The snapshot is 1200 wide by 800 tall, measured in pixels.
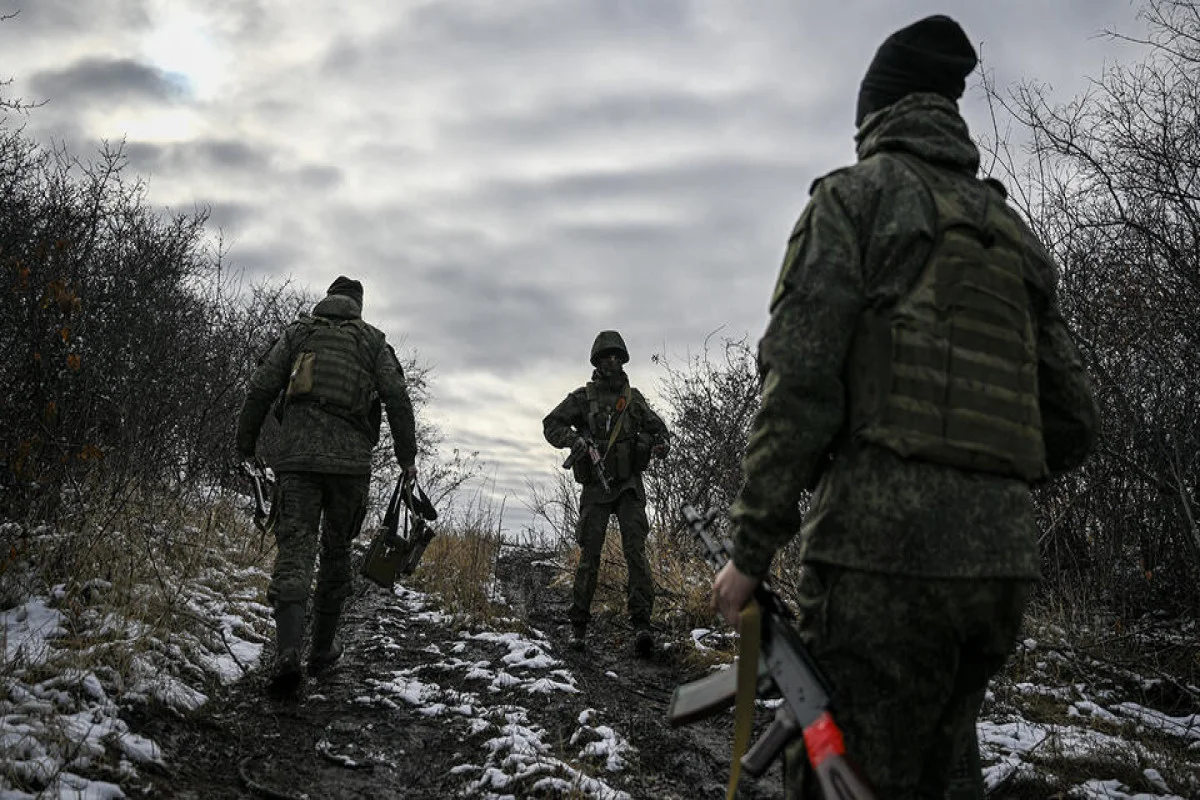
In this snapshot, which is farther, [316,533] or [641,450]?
[641,450]

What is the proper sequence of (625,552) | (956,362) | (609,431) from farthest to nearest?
(609,431), (625,552), (956,362)

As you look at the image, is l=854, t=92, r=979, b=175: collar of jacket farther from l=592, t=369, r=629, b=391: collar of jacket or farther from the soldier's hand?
l=592, t=369, r=629, b=391: collar of jacket

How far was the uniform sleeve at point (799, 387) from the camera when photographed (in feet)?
6.38

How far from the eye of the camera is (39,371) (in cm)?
583

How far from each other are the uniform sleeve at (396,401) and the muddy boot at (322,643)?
1.17 m

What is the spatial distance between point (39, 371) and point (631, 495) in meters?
4.70

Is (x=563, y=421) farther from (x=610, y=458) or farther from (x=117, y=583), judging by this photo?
(x=117, y=583)

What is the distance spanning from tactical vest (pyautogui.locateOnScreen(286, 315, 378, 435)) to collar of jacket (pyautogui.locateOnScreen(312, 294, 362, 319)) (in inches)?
1.6

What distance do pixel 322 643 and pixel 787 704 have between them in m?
4.42

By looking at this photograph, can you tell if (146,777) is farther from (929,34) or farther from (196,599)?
(929,34)

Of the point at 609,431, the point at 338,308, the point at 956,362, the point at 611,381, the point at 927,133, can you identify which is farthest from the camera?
the point at 611,381

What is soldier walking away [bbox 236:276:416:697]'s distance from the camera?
5.21m

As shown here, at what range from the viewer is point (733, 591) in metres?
2.04

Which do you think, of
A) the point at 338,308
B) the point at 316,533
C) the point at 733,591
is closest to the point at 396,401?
the point at 338,308
